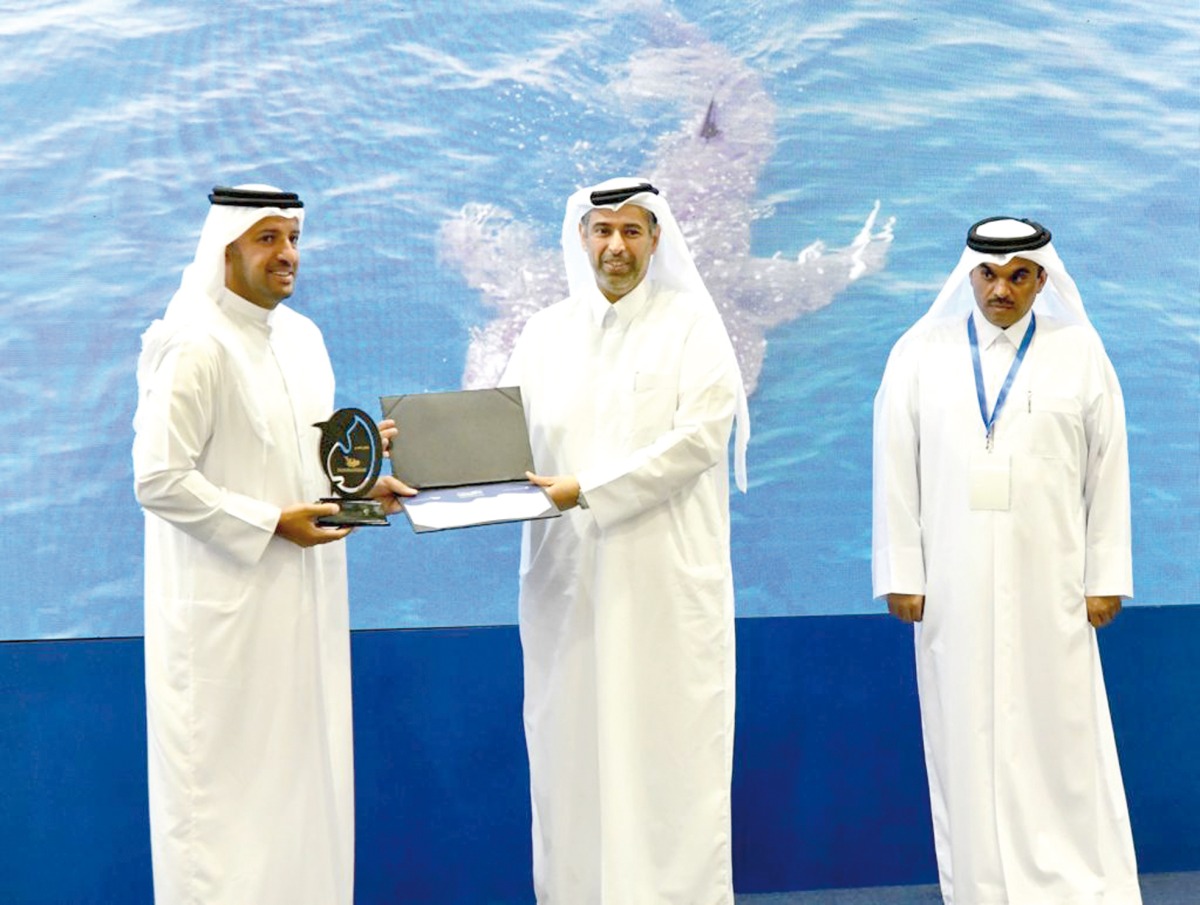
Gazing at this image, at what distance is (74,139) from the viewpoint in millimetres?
4828

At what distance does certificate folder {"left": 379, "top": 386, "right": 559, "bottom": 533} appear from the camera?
3.69 m

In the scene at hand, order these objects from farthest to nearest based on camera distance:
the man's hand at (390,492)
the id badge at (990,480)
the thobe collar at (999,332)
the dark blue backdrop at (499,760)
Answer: the dark blue backdrop at (499,760)
the thobe collar at (999,332)
the id badge at (990,480)
the man's hand at (390,492)

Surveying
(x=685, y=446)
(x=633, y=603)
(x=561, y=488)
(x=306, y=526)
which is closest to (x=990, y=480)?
(x=685, y=446)

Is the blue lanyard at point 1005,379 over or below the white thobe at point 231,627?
over

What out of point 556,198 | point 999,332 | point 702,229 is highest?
point 556,198

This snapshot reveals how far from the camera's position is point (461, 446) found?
3734 millimetres

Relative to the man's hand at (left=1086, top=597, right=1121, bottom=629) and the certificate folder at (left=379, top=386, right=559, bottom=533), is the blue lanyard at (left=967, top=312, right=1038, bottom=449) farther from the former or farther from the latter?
the certificate folder at (left=379, top=386, right=559, bottom=533)

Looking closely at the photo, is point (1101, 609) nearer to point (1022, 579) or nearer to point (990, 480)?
point (1022, 579)

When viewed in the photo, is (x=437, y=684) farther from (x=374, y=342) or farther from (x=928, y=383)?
(x=928, y=383)

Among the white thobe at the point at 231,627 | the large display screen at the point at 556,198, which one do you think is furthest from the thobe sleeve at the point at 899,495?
the white thobe at the point at 231,627

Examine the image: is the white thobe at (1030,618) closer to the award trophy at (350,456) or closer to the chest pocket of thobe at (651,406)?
the chest pocket of thobe at (651,406)

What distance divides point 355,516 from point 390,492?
333mm

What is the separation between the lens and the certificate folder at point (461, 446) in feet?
12.1

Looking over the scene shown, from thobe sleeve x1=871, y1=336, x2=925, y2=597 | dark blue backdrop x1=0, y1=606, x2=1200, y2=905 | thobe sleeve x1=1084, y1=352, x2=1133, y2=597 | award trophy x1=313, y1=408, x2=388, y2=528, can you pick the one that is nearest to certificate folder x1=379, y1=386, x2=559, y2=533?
award trophy x1=313, y1=408, x2=388, y2=528
